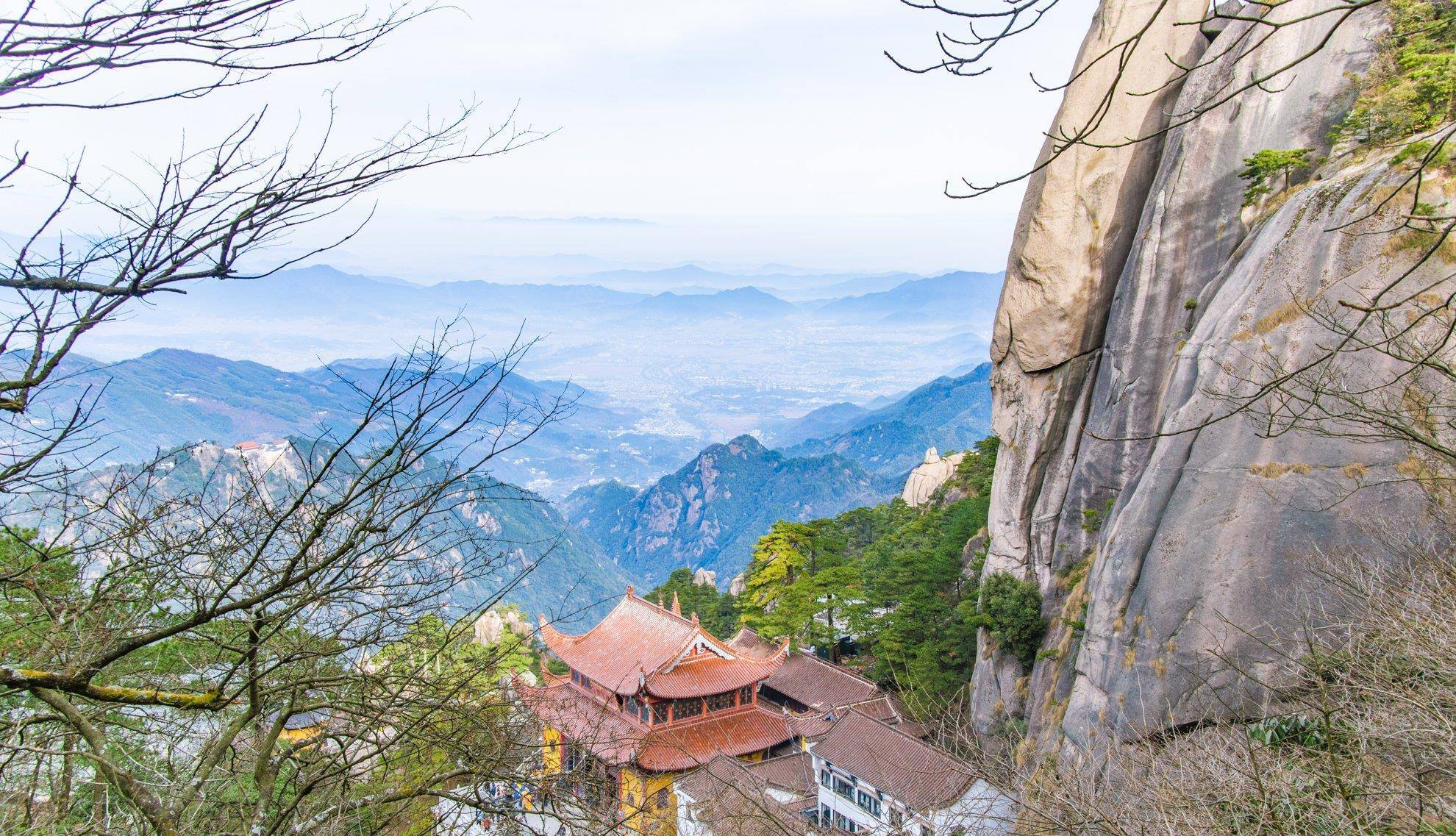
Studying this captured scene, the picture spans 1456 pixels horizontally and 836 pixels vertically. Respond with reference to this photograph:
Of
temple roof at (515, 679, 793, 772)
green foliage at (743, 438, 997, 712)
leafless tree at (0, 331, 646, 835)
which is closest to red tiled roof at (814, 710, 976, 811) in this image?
green foliage at (743, 438, 997, 712)

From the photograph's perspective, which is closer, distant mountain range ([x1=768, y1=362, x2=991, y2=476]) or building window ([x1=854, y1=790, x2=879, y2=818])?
building window ([x1=854, y1=790, x2=879, y2=818])

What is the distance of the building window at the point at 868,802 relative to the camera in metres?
14.9

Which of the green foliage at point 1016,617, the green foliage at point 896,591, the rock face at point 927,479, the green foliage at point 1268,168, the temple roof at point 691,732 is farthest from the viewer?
the rock face at point 927,479

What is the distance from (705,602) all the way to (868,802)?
15831 millimetres

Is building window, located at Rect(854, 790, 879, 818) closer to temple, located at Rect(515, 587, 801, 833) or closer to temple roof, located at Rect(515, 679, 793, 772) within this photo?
temple roof, located at Rect(515, 679, 793, 772)

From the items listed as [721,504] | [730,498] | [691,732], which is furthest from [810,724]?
[730,498]

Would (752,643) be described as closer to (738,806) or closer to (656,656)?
(656,656)

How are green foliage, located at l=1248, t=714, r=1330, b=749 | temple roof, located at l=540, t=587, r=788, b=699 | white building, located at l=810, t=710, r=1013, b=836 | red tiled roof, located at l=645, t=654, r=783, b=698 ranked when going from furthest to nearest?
temple roof, located at l=540, t=587, r=788, b=699, red tiled roof, located at l=645, t=654, r=783, b=698, white building, located at l=810, t=710, r=1013, b=836, green foliage, located at l=1248, t=714, r=1330, b=749

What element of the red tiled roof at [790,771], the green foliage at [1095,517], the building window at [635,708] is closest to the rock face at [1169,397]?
the green foliage at [1095,517]

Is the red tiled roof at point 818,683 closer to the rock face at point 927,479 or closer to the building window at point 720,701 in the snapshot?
the building window at point 720,701

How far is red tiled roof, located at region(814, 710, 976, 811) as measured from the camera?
1315 cm

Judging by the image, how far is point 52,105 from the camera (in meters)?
2.51

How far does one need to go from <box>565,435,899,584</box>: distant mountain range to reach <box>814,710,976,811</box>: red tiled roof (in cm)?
6649

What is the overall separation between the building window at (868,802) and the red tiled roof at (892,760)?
16.5 inches
